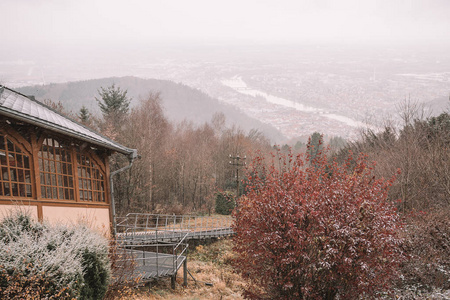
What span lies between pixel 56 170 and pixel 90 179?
1600mm

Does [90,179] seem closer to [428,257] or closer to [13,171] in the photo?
[13,171]

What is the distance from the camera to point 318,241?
8469 millimetres

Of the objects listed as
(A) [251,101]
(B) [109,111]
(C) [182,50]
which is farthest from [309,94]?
(B) [109,111]

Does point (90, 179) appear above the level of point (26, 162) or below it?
below

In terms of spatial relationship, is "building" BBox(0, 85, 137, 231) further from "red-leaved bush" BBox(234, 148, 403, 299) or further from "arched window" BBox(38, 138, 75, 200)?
"red-leaved bush" BBox(234, 148, 403, 299)

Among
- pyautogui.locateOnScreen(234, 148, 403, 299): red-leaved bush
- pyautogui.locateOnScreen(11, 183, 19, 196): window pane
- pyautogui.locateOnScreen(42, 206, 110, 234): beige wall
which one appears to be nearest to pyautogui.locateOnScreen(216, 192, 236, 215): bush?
pyautogui.locateOnScreen(42, 206, 110, 234): beige wall

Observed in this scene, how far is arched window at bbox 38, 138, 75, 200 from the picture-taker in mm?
8602

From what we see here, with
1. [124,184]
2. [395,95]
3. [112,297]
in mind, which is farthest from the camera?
[395,95]

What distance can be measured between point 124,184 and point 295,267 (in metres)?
22.0

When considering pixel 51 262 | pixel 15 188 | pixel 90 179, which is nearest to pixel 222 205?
pixel 90 179

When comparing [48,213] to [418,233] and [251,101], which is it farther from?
[251,101]

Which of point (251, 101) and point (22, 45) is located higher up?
point (22, 45)

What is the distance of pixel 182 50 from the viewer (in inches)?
7244

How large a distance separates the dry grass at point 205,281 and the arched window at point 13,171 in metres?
3.69
